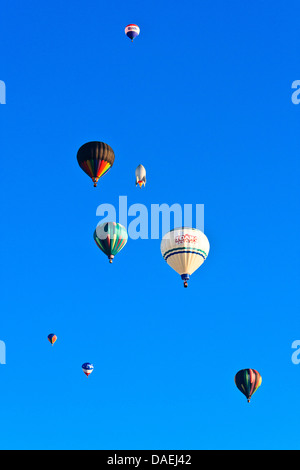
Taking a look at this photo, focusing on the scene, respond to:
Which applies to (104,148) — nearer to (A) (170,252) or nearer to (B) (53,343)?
(A) (170,252)

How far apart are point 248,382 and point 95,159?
17462 mm

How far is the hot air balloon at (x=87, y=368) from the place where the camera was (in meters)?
54.7

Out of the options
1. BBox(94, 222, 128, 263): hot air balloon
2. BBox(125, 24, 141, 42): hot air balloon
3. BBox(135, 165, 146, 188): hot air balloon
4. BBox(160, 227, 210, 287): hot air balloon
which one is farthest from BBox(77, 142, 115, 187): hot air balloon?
BBox(125, 24, 141, 42): hot air balloon

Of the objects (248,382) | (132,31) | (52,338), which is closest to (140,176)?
(132,31)

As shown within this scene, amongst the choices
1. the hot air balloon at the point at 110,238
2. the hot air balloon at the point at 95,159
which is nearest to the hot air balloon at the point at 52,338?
the hot air balloon at the point at 110,238

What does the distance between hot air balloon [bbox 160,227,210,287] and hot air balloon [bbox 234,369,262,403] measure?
307 inches

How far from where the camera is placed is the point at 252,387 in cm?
4731

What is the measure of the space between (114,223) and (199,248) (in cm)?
599

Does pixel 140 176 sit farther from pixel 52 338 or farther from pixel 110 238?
pixel 52 338

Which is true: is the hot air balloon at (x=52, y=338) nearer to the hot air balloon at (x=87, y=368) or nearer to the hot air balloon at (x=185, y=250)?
the hot air balloon at (x=87, y=368)

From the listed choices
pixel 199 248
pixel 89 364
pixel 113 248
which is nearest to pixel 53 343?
pixel 89 364

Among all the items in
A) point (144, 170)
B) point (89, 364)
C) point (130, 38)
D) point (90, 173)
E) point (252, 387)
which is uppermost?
point (130, 38)

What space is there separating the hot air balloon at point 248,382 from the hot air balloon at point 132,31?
79.2 feet

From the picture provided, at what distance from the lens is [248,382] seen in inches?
1863
